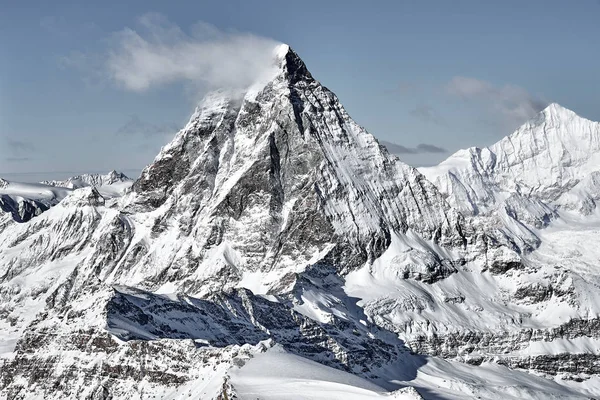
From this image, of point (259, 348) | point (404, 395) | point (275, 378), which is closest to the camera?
point (404, 395)

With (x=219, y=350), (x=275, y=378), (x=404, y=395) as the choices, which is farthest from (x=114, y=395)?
(x=404, y=395)

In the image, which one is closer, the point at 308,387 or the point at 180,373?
the point at 308,387

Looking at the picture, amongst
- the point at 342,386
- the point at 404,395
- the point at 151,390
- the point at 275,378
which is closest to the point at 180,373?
the point at 151,390

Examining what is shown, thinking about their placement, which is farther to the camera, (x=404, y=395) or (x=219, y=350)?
(x=219, y=350)

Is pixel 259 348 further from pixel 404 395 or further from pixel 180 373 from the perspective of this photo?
pixel 404 395

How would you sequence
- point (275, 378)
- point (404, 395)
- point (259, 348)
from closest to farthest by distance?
point (404, 395) → point (275, 378) → point (259, 348)

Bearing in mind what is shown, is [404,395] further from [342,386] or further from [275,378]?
[275,378]

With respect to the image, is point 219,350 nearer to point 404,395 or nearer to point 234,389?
point 234,389
